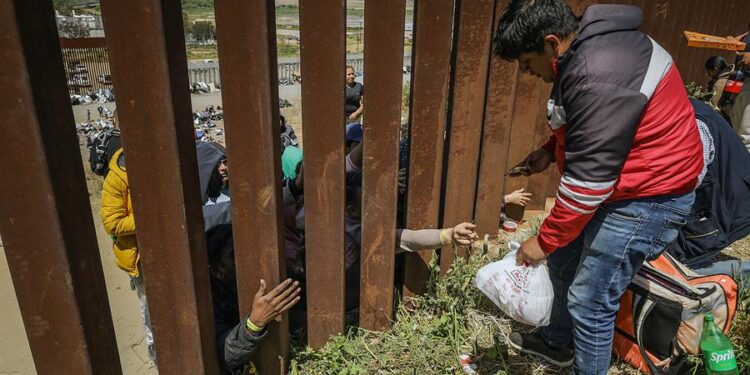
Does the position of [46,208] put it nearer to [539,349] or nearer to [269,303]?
[269,303]

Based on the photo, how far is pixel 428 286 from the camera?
2.94 m

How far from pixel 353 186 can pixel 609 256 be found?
1.44 metres

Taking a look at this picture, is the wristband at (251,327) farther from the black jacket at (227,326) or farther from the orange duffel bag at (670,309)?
the orange duffel bag at (670,309)

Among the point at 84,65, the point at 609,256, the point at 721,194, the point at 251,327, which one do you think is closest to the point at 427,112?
the point at 609,256

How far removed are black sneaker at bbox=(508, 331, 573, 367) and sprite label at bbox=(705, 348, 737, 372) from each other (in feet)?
2.03

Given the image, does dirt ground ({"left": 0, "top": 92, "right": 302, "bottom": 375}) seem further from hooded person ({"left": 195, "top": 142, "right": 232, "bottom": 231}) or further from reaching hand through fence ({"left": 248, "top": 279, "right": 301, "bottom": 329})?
reaching hand through fence ({"left": 248, "top": 279, "right": 301, "bottom": 329})

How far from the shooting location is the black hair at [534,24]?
1.84 meters

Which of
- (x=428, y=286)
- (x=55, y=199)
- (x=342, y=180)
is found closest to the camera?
(x=55, y=199)

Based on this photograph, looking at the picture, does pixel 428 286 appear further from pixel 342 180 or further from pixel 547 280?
pixel 342 180

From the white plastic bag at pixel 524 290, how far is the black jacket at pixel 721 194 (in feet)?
3.36

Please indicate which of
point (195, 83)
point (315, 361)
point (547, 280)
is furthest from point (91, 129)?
point (547, 280)

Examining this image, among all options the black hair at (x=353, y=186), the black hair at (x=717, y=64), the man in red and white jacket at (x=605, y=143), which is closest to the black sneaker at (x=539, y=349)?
the man in red and white jacket at (x=605, y=143)

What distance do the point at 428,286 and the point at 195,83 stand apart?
16.7m

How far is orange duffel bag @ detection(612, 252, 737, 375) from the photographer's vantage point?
2.25 meters
